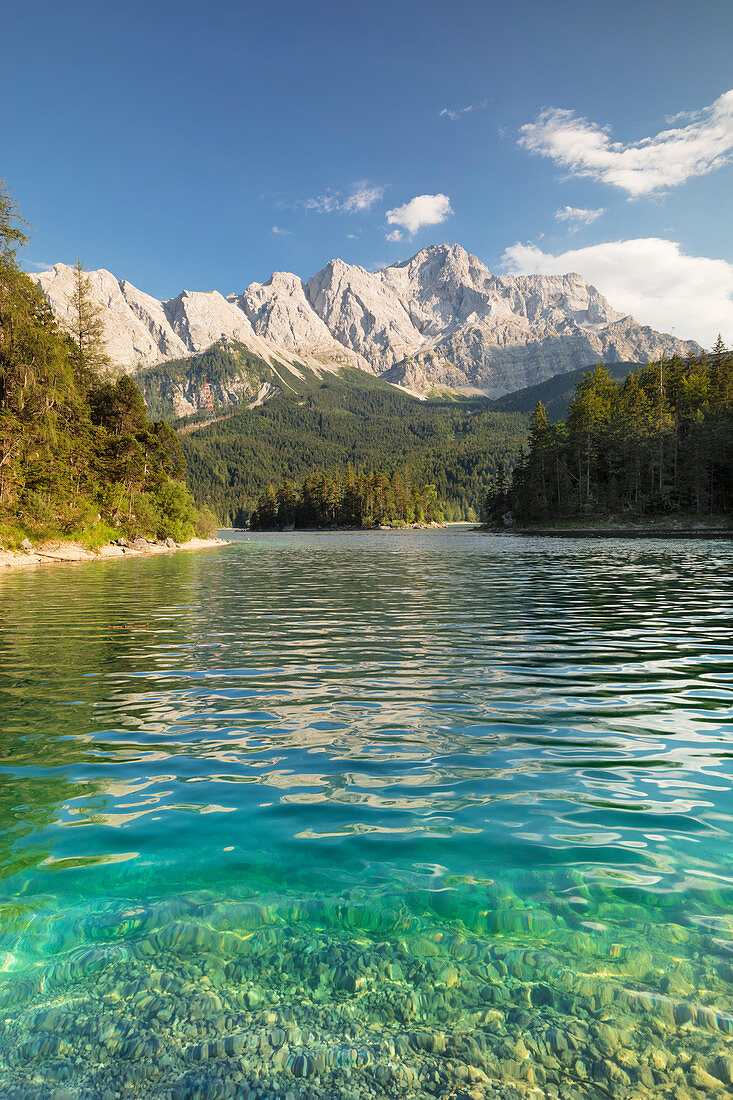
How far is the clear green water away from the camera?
2855mm

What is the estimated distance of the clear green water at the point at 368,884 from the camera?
2855mm

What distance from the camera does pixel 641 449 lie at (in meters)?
87.4

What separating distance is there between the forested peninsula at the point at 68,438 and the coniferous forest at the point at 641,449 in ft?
216

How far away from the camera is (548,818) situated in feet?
17.5

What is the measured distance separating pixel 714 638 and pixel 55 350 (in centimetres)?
5205

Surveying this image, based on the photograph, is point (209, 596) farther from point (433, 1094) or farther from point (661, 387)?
point (661, 387)

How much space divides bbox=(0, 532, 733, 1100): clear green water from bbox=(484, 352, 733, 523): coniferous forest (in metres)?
82.7

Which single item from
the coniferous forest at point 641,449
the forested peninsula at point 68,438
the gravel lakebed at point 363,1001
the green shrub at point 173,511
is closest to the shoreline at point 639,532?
the coniferous forest at point 641,449

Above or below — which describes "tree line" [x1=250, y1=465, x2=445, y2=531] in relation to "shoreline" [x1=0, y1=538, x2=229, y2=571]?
above

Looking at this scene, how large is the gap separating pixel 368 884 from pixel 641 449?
9520cm

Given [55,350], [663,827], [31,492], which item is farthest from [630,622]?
[55,350]

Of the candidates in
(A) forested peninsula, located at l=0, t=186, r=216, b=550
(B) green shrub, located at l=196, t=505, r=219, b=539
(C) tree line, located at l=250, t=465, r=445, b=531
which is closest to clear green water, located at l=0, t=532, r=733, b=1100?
(A) forested peninsula, located at l=0, t=186, r=216, b=550

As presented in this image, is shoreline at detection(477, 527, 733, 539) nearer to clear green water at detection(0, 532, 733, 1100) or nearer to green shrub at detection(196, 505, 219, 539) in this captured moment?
green shrub at detection(196, 505, 219, 539)

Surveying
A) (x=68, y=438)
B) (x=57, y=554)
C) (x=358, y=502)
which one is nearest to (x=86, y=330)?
(x=68, y=438)
